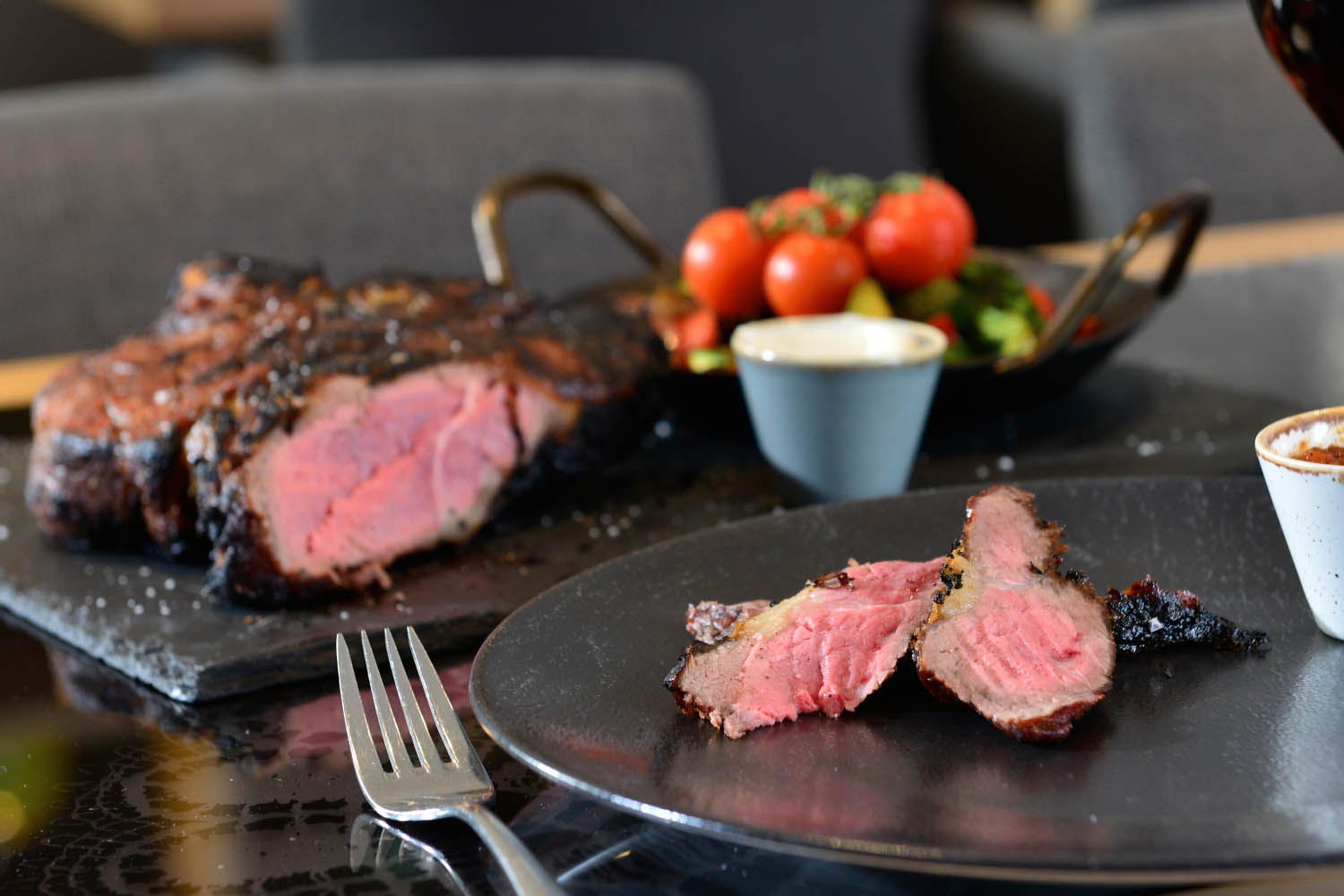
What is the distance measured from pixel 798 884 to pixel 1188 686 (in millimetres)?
305

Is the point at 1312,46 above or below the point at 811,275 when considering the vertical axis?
above

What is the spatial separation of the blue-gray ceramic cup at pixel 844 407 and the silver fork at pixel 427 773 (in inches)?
22.5

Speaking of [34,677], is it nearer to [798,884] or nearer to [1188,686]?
[798,884]

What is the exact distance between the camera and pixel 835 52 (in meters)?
4.38

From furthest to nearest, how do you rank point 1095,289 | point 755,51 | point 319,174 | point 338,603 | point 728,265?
point 755,51 → point 319,174 → point 728,265 → point 1095,289 → point 338,603

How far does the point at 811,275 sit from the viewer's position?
1769 mm

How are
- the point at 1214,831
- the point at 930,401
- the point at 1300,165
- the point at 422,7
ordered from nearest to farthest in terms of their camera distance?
the point at 1214,831, the point at 930,401, the point at 1300,165, the point at 422,7

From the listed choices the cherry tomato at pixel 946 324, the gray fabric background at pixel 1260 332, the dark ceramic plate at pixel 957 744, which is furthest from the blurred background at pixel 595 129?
the dark ceramic plate at pixel 957 744

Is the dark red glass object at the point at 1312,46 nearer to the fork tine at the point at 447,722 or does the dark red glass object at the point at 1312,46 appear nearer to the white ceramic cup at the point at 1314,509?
the white ceramic cup at the point at 1314,509

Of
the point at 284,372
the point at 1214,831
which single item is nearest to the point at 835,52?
the point at 284,372

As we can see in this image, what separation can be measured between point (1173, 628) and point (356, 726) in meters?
0.55

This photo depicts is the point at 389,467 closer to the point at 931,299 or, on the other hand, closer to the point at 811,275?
the point at 811,275

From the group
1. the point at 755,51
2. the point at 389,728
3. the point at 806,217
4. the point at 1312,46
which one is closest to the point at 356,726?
the point at 389,728

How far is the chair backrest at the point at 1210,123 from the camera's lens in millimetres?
3514
